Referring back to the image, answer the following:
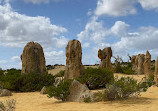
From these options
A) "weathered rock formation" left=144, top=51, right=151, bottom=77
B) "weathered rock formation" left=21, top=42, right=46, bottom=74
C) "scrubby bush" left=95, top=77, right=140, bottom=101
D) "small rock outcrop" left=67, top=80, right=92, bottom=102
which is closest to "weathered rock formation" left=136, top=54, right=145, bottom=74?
"weathered rock formation" left=144, top=51, right=151, bottom=77

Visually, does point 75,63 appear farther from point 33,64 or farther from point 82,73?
point 33,64

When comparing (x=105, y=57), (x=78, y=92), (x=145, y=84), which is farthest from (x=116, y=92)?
(x=105, y=57)

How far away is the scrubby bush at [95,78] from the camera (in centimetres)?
1372

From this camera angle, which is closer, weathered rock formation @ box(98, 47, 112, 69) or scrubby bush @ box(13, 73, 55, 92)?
scrubby bush @ box(13, 73, 55, 92)

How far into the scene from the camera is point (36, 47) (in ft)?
52.9

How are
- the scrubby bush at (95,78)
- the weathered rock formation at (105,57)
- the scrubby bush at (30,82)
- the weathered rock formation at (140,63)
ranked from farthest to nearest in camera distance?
the weathered rock formation at (140,63) < the weathered rock formation at (105,57) < the scrubby bush at (30,82) < the scrubby bush at (95,78)

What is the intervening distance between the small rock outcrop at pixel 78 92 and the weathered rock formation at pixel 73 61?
17.3 feet

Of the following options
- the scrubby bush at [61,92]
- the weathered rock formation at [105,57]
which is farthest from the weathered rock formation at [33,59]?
the weathered rock formation at [105,57]

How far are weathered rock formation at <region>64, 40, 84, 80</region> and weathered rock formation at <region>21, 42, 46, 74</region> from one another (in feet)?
7.78

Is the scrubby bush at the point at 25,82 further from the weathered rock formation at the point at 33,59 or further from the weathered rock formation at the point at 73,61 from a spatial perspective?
the weathered rock formation at the point at 73,61

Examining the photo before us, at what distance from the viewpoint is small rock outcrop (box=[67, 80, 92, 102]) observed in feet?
27.8

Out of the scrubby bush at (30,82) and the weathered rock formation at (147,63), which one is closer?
the scrubby bush at (30,82)

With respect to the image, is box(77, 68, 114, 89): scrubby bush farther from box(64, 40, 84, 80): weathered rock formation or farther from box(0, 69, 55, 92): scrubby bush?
box(0, 69, 55, 92): scrubby bush

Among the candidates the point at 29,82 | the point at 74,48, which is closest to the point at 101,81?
the point at 74,48
